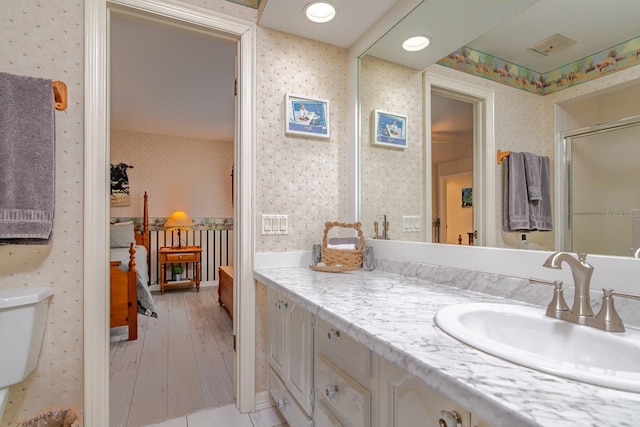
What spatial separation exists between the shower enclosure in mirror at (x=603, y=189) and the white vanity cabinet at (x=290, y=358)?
2.98ft

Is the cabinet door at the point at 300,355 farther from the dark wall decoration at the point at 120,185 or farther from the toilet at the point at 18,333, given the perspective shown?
the dark wall decoration at the point at 120,185

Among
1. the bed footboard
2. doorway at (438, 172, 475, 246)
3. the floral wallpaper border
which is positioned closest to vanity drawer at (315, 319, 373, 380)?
doorway at (438, 172, 475, 246)

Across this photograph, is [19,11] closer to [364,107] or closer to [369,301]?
[364,107]

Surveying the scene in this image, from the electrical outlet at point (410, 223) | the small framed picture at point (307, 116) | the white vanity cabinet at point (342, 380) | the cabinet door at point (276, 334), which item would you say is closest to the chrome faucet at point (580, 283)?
the white vanity cabinet at point (342, 380)

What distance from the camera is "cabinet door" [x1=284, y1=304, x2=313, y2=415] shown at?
3.94 ft

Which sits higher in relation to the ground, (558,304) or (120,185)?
(120,185)

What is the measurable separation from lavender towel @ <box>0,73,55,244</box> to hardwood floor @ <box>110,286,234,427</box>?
114cm

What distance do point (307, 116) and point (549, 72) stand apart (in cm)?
117

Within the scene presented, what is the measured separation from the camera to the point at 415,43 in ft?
5.11

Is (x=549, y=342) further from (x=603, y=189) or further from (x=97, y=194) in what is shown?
(x=97, y=194)

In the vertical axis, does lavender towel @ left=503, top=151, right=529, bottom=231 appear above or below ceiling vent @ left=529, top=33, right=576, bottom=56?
below

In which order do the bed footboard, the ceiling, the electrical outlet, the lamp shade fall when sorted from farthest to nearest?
1. the lamp shade
2. the bed footboard
3. the electrical outlet
4. the ceiling

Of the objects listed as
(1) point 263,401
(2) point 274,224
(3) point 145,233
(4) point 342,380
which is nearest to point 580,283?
(4) point 342,380

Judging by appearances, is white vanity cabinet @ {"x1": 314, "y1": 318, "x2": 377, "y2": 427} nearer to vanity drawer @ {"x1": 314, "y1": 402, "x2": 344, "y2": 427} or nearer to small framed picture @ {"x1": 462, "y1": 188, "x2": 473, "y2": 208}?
vanity drawer @ {"x1": 314, "y1": 402, "x2": 344, "y2": 427}
